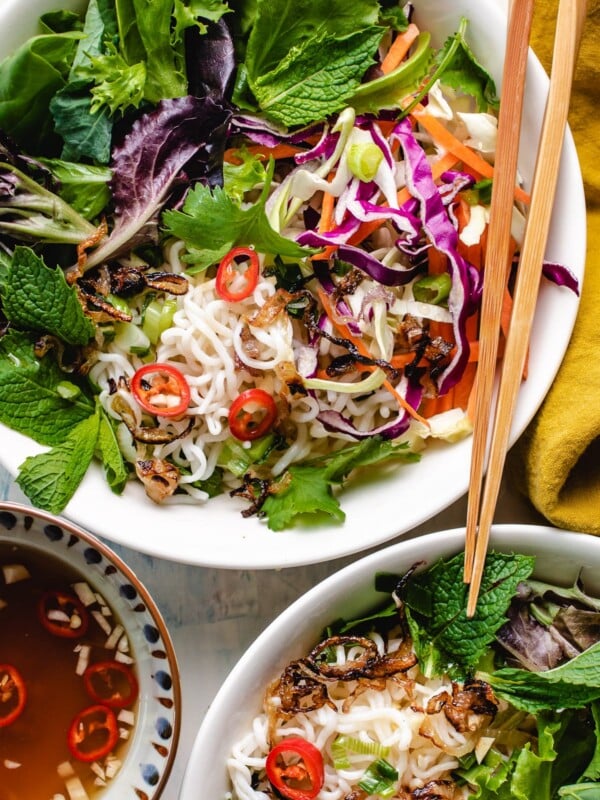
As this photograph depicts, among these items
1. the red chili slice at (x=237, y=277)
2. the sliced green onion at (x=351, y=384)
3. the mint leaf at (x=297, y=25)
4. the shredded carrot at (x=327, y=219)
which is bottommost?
the sliced green onion at (x=351, y=384)

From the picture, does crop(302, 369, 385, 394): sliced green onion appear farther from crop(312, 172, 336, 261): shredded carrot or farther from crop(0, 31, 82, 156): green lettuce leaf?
crop(0, 31, 82, 156): green lettuce leaf

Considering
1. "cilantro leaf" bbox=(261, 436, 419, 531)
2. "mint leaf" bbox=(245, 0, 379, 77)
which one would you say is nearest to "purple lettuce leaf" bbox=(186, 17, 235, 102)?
"mint leaf" bbox=(245, 0, 379, 77)

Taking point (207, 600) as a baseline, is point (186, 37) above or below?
above

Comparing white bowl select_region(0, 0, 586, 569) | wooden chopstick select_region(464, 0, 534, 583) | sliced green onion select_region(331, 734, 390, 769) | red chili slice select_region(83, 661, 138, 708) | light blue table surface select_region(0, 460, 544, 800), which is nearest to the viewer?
wooden chopstick select_region(464, 0, 534, 583)

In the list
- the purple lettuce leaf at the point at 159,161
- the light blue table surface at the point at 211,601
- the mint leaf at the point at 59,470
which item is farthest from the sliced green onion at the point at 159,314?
the light blue table surface at the point at 211,601

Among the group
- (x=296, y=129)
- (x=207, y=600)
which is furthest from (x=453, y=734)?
(x=296, y=129)

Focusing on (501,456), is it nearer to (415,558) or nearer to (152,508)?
(415,558)

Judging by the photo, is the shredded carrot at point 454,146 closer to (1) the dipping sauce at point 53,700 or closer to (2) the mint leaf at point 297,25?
(2) the mint leaf at point 297,25
